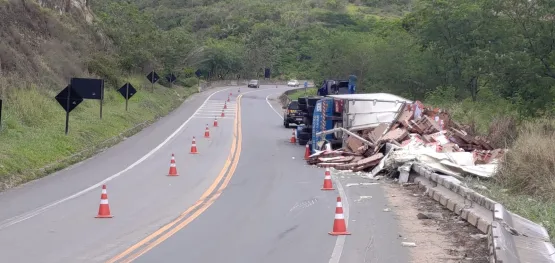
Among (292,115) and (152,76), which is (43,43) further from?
(292,115)

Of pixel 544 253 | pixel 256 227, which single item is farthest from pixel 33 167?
pixel 544 253

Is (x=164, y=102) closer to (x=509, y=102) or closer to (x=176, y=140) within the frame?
(x=176, y=140)

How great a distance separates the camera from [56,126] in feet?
95.2

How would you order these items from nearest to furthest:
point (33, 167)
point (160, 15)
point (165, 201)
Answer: point (165, 201), point (33, 167), point (160, 15)

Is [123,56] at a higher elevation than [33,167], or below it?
higher

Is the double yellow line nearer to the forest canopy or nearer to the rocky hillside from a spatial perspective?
the rocky hillside

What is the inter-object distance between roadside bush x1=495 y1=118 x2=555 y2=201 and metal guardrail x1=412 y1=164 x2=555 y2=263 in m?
1.49

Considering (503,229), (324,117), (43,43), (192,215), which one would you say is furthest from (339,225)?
(43,43)

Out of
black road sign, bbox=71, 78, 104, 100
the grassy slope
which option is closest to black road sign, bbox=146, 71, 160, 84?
the grassy slope

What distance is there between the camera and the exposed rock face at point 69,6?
5038 centimetres

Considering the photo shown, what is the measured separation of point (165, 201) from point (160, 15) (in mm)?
151299

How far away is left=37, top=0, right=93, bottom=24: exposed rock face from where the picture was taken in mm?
50375

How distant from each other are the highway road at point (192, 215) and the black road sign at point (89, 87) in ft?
15.2

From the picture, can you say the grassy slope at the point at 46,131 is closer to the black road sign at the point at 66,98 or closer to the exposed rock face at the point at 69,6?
the black road sign at the point at 66,98
